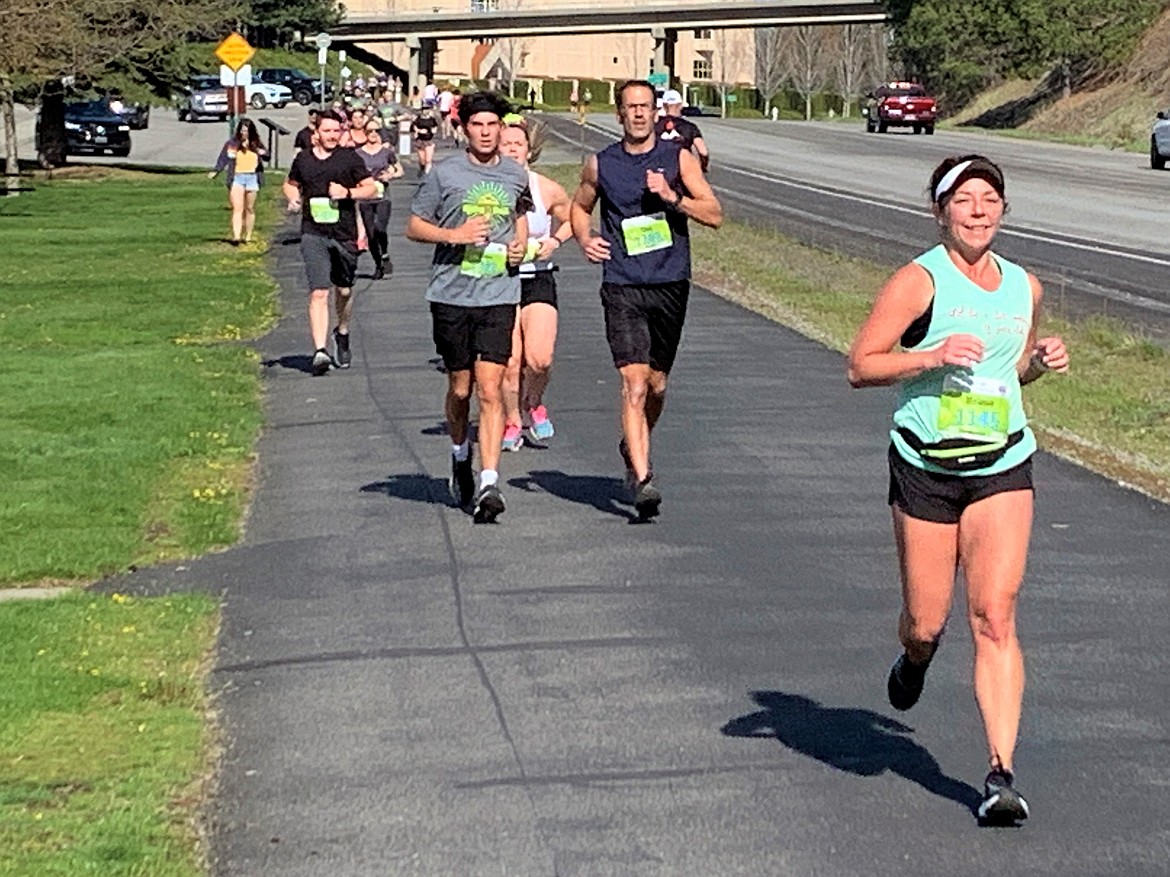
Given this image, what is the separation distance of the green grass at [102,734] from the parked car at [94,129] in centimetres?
5000

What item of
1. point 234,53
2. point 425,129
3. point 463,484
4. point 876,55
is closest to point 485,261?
point 463,484

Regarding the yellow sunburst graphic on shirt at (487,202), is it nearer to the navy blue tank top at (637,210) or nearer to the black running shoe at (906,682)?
the navy blue tank top at (637,210)

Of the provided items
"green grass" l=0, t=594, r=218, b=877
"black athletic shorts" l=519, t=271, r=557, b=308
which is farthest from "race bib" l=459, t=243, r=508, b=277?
"green grass" l=0, t=594, r=218, b=877

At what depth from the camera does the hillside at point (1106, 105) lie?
7044 cm

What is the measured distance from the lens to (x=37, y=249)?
101 ft

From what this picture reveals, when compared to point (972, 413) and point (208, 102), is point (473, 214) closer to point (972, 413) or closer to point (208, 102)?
point (972, 413)

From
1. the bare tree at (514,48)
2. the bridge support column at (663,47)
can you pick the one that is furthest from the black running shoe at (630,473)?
the bare tree at (514,48)

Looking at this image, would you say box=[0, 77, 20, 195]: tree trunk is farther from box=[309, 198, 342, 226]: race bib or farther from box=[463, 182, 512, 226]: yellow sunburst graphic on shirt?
box=[463, 182, 512, 226]: yellow sunburst graphic on shirt

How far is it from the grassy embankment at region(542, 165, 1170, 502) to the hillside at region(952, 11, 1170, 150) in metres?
38.8

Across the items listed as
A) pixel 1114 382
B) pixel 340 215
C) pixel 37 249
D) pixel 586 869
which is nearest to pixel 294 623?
pixel 586 869

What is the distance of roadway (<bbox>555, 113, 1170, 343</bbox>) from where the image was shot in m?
24.5

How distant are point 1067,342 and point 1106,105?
194ft

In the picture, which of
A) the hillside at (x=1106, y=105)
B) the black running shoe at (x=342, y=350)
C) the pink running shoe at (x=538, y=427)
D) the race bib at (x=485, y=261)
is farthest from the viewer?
the hillside at (x=1106, y=105)

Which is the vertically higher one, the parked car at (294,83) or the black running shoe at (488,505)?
the parked car at (294,83)
